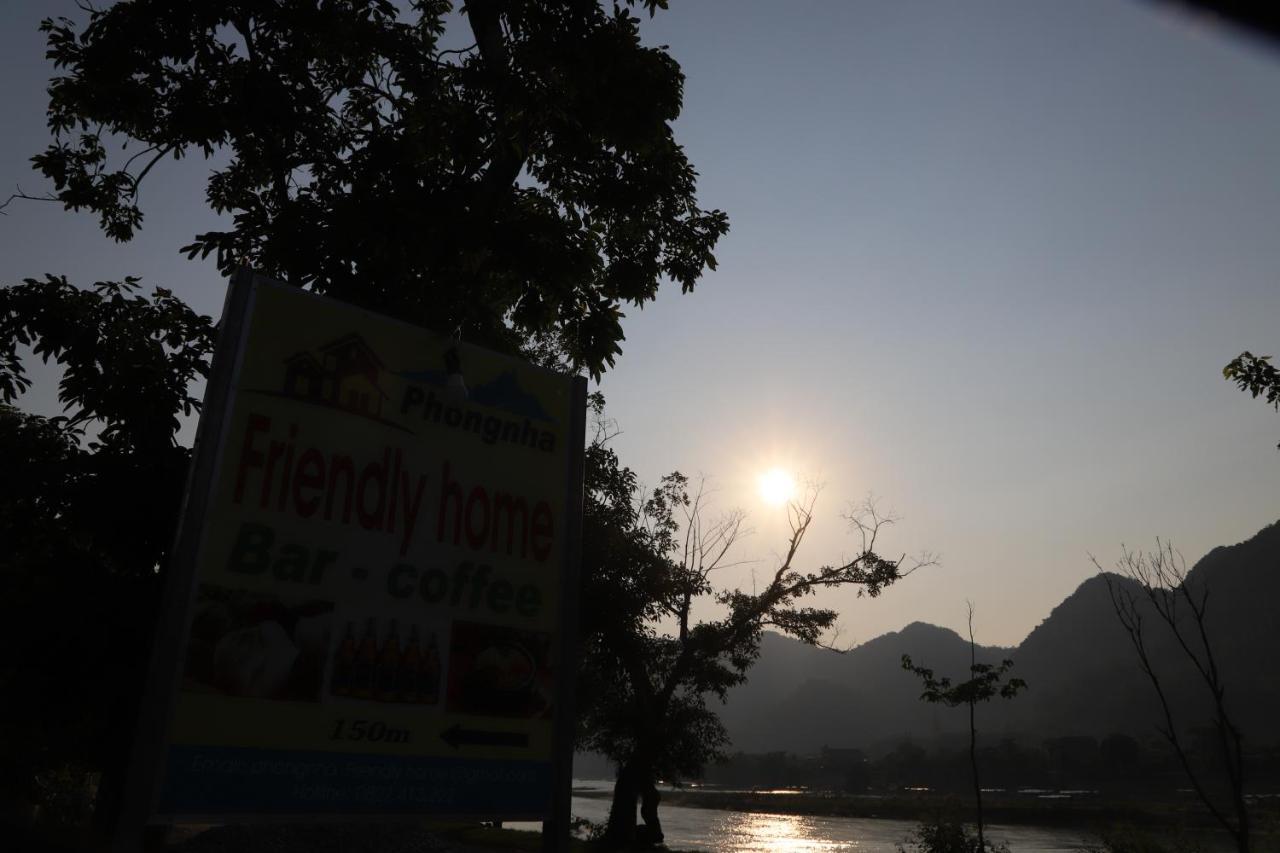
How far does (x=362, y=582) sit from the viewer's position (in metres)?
3.98

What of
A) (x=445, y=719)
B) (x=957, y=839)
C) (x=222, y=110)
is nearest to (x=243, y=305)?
(x=445, y=719)

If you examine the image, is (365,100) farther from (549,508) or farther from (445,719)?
(445,719)

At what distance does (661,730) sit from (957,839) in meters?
9.85

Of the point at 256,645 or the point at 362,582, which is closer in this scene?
the point at 256,645

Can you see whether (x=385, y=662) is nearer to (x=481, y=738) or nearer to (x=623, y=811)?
(x=481, y=738)

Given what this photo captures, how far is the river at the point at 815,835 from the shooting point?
1564 inches

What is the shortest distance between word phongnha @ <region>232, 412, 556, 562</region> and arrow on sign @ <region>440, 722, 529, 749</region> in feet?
3.14

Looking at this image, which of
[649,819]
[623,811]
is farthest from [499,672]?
[649,819]

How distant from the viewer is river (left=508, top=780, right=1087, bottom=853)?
39.7 m

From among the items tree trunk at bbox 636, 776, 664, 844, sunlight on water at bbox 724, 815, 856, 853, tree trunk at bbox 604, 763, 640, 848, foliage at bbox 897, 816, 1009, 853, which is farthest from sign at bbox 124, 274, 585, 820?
sunlight on water at bbox 724, 815, 856, 853

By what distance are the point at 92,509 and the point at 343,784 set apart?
580 centimetres

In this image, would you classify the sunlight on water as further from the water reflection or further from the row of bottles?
the row of bottles

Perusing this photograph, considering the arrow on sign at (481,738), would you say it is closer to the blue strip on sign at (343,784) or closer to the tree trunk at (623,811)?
the blue strip on sign at (343,784)

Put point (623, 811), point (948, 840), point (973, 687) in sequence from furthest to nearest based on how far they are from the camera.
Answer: point (623, 811) < point (973, 687) < point (948, 840)
